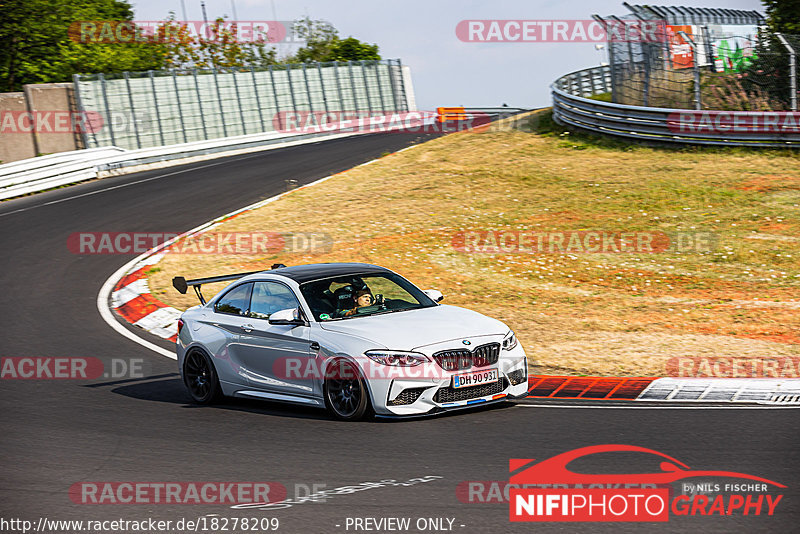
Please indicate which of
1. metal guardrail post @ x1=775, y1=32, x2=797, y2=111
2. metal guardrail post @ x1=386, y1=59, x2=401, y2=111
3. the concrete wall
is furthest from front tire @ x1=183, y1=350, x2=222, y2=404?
metal guardrail post @ x1=386, y1=59, x2=401, y2=111

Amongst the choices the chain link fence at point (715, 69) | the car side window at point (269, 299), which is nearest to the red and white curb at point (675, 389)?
the car side window at point (269, 299)

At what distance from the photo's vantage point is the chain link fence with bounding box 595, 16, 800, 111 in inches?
959

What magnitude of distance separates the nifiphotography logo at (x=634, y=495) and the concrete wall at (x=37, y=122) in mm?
30213

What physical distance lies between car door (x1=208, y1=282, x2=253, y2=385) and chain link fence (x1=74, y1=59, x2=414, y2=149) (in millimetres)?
27845

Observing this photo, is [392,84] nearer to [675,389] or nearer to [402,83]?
[402,83]

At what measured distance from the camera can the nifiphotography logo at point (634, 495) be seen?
5.82 m

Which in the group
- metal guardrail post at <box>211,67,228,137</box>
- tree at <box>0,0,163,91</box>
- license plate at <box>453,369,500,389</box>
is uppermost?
tree at <box>0,0,163,91</box>

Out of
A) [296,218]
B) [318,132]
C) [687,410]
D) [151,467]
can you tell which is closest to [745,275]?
[687,410]

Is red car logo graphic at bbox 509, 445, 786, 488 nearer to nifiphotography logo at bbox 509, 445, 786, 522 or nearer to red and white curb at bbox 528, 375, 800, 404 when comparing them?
nifiphotography logo at bbox 509, 445, 786, 522

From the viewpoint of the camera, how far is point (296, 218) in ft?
71.6

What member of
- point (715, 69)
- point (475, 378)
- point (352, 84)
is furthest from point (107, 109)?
point (475, 378)

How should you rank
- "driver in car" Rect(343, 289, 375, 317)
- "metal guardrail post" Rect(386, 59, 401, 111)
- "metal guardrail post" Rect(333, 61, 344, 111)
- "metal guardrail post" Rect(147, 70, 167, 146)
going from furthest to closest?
"metal guardrail post" Rect(386, 59, 401, 111), "metal guardrail post" Rect(333, 61, 344, 111), "metal guardrail post" Rect(147, 70, 167, 146), "driver in car" Rect(343, 289, 375, 317)

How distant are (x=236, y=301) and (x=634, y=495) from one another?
5543 millimetres

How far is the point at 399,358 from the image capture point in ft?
27.7
